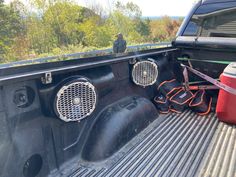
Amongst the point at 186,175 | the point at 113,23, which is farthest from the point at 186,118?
the point at 113,23

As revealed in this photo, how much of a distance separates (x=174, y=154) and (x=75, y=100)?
1009 millimetres

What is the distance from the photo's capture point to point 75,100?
5.63 ft

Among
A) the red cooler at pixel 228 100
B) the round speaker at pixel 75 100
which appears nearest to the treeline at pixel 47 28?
the red cooler at pixel 228 100

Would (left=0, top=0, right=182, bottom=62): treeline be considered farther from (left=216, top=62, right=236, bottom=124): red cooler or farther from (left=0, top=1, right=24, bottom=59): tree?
(left=216, top=62, right=236, bottom=124): red cooler

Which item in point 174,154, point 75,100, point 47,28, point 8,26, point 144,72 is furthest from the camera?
point 8,26

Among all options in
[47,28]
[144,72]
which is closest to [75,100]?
[144,72]

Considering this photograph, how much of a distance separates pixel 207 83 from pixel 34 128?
7.87 feet

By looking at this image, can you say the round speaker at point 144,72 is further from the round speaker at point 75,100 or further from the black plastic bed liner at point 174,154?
the round speaker at point 75,100

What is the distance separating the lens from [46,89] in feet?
5.38

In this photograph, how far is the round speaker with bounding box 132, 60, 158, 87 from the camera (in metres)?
2.54

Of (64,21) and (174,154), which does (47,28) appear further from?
(174,154)

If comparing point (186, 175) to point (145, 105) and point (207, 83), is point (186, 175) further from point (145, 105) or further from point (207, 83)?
point (207, 83)

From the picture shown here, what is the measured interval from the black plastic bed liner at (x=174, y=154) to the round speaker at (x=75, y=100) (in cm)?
47

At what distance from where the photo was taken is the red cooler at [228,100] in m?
2.52
